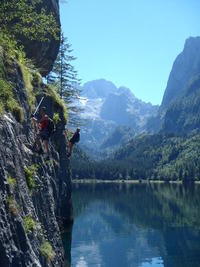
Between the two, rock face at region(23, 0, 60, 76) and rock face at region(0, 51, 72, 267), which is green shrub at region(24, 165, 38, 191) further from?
rock face at region(23, 0, 60, 76)

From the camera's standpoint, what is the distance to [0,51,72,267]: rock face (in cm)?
1283

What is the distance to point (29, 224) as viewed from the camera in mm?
15023

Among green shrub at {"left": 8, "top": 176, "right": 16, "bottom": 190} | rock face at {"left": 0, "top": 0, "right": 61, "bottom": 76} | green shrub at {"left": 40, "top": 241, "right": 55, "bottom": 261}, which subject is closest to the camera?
green shrub at {"left": 8, "top": 176, "right": 16, "bottom": 190}

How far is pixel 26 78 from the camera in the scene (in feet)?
77.5

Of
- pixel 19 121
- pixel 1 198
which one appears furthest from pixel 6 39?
pixel 1 198

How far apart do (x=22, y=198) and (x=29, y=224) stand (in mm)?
1037

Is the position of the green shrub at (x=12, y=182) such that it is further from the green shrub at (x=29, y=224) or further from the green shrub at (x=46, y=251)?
the green shrub at (x=46, y=251)

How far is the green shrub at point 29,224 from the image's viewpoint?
580 inches

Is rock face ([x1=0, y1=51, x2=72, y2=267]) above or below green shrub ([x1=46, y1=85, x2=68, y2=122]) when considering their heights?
below

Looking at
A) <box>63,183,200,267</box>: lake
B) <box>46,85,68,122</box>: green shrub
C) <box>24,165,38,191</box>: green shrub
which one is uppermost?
<box>46,85,68,122</box>: green shrub

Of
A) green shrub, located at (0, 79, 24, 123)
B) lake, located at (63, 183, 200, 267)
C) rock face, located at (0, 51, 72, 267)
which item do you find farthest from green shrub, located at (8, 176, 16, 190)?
lake, located at (63, 183, 200, 267)

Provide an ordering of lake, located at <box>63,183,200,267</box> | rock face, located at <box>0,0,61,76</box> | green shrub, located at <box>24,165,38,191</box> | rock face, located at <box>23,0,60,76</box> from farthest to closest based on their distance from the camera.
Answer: lake, located at <box>63,183,200,267</box> → rock face, located at <box>23,0,60,76</box> → rock face, located at <box>0,0,61,76</box> → green shrub, located at <box>24,165,38,191</box>

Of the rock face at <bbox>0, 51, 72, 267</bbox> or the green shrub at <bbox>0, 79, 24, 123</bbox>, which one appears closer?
the rock face at <bbox>0, 51, 72, 267</bbox>

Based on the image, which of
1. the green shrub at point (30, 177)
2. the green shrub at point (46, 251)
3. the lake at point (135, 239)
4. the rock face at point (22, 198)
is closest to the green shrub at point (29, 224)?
the rock face at point (22, 198)
